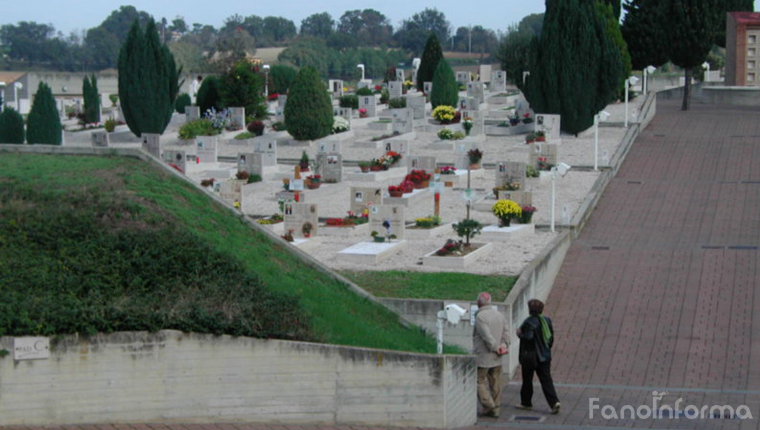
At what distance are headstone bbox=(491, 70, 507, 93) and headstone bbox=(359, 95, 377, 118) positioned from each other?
879 centimetres

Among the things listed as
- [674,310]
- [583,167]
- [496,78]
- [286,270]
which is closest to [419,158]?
[583,167]

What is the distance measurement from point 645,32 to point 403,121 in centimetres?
1142

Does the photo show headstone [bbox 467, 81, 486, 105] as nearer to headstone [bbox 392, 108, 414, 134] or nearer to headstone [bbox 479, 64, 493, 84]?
headstone [bbox 392, 108, 414, 134]

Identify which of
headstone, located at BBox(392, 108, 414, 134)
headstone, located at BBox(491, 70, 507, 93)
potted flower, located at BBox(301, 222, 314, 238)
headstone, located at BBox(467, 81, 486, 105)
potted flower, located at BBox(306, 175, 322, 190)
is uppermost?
headstone, located at BBox(491, 70, 507, 93)

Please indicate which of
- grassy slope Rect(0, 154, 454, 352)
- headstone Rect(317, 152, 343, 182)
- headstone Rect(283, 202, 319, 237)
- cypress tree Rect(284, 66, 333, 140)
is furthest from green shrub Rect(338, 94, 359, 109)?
grassy slope Rect(0, 154, 454, 352)

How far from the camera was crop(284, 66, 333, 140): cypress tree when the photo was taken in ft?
112

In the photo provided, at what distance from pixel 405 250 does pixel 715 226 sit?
6.45 meters

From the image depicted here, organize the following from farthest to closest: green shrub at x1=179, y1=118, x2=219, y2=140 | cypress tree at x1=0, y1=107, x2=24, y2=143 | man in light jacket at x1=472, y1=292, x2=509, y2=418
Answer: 1. green shrub at x1=179, y1=118, x2=219, y2=140
2. cypress tree at x1=0, y1=107, x2=24, y2=143
3. man in light jacket at x1=472, y1=292, x2=509, y2=418

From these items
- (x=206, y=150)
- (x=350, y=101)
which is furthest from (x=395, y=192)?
(x=350, y=101)

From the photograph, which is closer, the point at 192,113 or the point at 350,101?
the point at 192,113

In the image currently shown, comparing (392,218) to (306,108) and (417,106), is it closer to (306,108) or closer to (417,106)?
(306,108)

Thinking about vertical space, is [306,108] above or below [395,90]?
below

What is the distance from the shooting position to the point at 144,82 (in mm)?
35188

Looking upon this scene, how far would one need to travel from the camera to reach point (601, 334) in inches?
604
